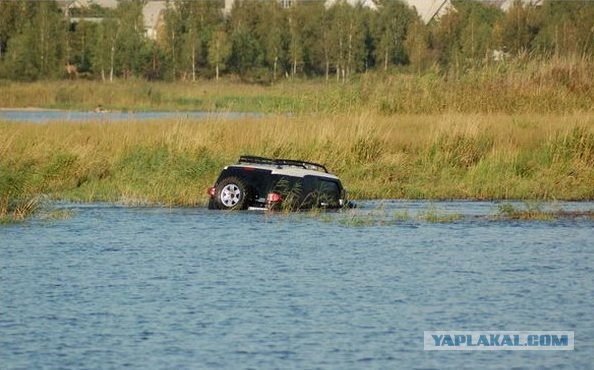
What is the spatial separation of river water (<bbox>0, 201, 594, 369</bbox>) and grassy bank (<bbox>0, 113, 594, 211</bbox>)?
2809mm

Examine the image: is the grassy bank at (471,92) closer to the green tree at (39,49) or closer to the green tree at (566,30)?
the green tree at (566,30)

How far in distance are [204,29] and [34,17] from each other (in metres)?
11.1

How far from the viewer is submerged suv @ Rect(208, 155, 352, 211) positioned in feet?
68.5

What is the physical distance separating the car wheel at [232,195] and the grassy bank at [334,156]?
1.37 meters

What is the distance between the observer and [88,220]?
20500mm

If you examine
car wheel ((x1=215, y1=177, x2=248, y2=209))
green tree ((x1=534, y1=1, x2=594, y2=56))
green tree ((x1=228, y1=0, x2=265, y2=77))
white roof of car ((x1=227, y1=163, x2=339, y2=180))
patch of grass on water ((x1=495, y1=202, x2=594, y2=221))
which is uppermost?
green tree ((x1=534, y1=1, x2=594, y2=56))

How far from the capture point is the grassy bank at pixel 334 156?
24.2 m

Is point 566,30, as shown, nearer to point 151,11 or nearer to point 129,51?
point 129,51

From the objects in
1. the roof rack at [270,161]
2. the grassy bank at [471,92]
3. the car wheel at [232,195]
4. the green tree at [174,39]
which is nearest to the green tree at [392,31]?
the green tree at [174,39]

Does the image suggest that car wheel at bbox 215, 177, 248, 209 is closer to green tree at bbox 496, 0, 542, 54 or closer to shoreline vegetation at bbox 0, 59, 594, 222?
shoreline vegetation at bbox 0, 59, 594, 222

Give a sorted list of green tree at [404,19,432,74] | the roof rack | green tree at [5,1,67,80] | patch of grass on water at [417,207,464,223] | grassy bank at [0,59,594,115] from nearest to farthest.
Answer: patch of grass on water at [417,207,464,223] → the roof rack → grassy bank at [0,59,594,115] → green tree at [404,19,432,74] → green tree at [5,1,67,80]

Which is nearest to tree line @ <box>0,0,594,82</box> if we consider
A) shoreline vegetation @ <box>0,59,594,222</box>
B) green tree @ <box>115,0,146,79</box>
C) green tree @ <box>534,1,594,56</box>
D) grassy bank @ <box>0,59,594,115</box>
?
green tree @ <box>115,0,146,79</box>

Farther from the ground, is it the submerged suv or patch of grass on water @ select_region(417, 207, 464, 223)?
the submerged suv

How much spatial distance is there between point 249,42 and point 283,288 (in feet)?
Result: 245
